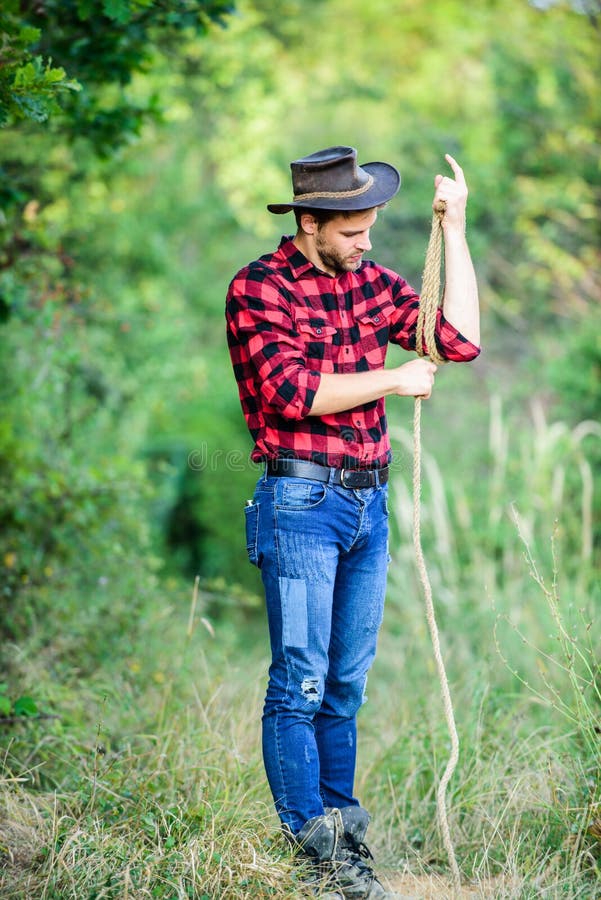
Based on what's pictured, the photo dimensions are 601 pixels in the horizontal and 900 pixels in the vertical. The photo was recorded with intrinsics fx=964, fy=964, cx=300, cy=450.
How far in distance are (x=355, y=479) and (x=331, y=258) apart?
26.5 inches

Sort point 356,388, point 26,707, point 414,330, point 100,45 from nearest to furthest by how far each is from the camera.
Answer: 1. point 356,388
2. point 414,330
3. point 26,707
4. point 100,45

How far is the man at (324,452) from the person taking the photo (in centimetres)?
282

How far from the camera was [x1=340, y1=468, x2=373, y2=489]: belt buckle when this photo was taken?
287 centimetres

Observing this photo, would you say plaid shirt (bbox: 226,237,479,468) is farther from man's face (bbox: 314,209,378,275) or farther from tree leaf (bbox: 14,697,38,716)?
tree leaf (bbox: 14,697,38,716)

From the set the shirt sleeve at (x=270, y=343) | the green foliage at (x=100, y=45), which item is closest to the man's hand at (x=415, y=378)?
the shirt sleeve at (x=270, y=343)

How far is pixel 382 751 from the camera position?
3910 mm

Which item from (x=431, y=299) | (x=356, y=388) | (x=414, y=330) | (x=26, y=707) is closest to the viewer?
(x=356, y=388)

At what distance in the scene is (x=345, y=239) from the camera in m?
2.90

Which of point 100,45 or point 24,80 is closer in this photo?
point 24,80

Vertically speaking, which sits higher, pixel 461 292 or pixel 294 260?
pixel 294 260

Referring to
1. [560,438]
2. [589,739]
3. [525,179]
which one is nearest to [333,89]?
[525,179]

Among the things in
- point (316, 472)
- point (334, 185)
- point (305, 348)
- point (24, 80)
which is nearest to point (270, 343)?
point (305, 348)

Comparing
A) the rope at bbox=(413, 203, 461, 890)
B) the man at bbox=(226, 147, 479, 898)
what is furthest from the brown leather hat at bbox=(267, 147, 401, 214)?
the rope at bbox=(413, 203, 461, 890)

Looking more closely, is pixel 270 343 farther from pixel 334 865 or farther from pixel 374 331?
pixel 334 865
